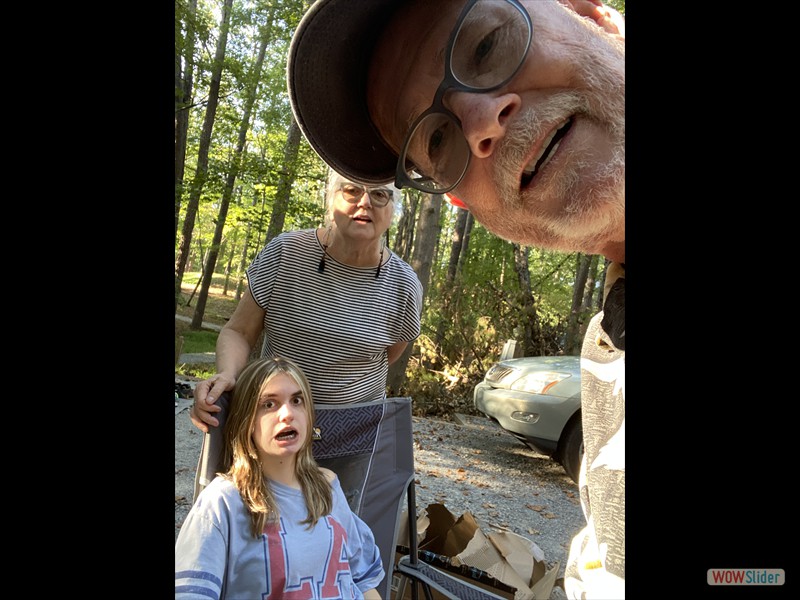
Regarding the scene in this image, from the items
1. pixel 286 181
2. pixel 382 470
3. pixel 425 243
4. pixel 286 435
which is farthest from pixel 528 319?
pixel 286 435

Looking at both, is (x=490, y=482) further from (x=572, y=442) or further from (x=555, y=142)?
(x=555, y=142)

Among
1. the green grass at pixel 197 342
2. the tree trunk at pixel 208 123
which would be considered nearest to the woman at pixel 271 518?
the tree trunk at pixel 208 123

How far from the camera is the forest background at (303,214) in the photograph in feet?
16.8

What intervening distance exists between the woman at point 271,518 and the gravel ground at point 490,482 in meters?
1.31

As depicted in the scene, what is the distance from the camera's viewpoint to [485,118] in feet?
2.23

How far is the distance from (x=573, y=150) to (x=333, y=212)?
0.97 m

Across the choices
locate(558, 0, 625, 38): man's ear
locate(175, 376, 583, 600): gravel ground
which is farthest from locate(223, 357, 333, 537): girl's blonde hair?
locate(175, 376, 583, 600): gravel ground

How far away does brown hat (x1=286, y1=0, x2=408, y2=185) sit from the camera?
2.82 ft

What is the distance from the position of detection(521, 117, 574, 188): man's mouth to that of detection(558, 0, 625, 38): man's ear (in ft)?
0.64

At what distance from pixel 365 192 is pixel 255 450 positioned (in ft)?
2.37

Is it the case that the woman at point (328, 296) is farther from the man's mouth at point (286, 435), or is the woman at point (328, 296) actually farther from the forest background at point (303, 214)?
the forest background at point (303, 214)

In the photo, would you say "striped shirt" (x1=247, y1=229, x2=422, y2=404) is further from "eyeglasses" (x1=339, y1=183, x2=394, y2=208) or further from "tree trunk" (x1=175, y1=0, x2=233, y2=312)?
"tree trunk" (x1=175, y1=0, x2=233, y2=312)
